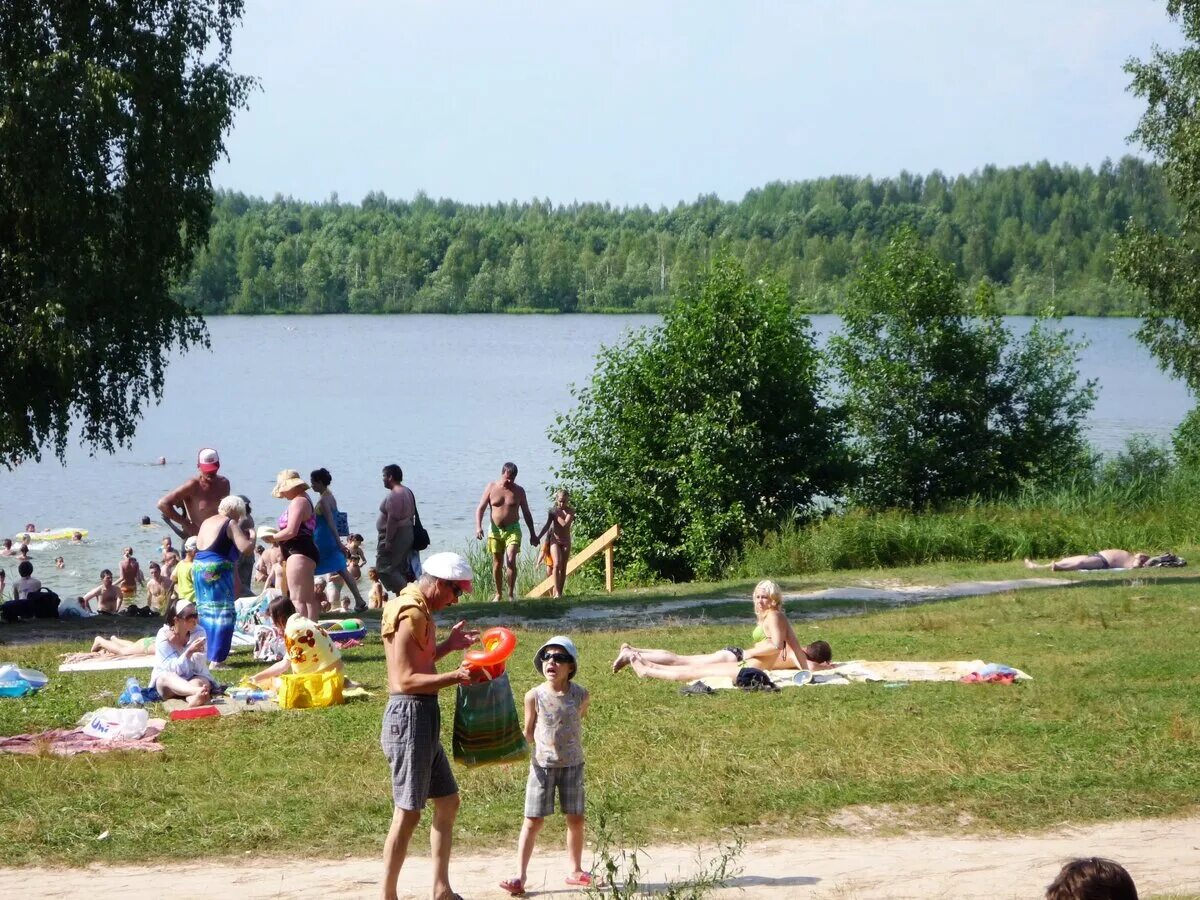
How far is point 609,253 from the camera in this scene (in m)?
148

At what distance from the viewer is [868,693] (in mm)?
10977

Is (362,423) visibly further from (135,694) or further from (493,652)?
(493,652)

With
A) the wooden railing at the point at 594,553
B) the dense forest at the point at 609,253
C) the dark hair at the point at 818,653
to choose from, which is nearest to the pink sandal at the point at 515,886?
the dark hair at the point at 818,653

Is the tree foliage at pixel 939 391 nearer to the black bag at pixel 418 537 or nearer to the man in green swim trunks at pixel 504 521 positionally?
the man in green swim trunks at pixel 504 521

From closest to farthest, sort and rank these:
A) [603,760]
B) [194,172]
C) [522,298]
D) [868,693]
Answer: [603,760] < [868,693] < [194,172] < [522,298]

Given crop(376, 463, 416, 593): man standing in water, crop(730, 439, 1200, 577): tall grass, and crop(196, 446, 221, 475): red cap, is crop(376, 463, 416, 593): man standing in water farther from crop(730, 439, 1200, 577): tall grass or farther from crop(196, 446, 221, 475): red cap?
crop(730, 439, 1200, 577): tall grass

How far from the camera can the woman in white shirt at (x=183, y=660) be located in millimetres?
11000

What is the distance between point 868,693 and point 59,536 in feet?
99.9

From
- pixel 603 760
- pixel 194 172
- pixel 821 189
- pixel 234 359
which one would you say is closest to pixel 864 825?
pixel 603 760

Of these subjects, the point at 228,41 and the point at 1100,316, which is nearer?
the point at 228,41

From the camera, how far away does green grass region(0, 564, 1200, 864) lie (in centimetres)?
792

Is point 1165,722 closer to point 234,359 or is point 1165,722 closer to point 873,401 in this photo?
point 873,401

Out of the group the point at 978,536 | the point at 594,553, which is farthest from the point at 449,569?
the point at 978,536

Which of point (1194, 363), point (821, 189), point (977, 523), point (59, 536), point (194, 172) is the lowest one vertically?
point (59, 536)
